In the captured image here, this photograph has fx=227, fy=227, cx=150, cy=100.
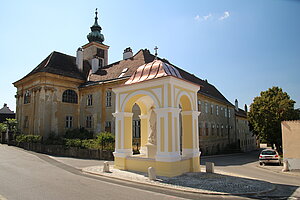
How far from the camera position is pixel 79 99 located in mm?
30562

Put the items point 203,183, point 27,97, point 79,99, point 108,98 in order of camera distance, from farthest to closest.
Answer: point 27,97, point 79,99, point 108,98, point 203,183

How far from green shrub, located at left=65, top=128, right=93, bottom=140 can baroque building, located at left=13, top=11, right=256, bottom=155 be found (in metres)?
0.73

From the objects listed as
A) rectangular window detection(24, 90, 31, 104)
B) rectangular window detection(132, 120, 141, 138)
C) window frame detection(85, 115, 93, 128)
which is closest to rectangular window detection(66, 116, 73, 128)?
window frame detection(85, 115, 93, 128)

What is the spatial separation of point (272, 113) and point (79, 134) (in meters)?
22.3

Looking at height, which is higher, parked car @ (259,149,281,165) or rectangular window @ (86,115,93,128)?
rectangular window @ (86,115,93,128)

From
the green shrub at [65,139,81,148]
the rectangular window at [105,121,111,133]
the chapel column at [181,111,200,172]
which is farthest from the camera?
the rectangular window at [105,121,111,133]

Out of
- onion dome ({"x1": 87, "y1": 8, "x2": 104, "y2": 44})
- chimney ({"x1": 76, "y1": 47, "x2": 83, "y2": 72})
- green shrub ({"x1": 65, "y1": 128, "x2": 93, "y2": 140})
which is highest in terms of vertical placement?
onion dome ({"x1": 87, "y1": 8, "x2": 104, "y2": 44})

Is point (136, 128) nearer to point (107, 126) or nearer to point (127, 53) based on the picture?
point (107, 126)

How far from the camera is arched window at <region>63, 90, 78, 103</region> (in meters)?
29.5

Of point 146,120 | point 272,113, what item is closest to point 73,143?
point 146,120

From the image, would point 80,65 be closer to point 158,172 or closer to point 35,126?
point 35,126

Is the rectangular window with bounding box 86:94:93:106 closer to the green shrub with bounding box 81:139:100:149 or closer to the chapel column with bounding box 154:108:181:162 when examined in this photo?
the green shrub with bounding box 81:139:100:149

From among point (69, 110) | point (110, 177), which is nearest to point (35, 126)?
point (69, 110)

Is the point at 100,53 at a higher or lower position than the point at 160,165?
higher
